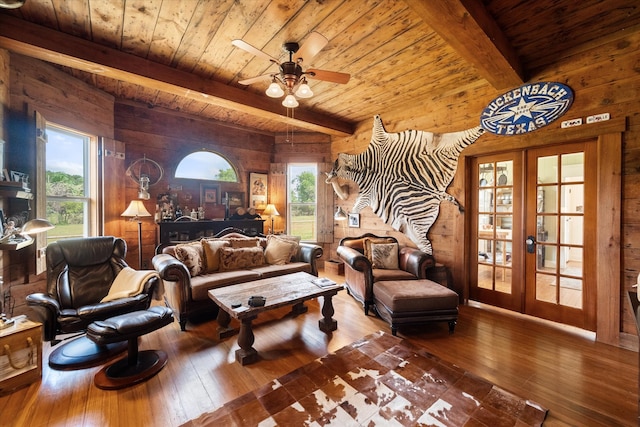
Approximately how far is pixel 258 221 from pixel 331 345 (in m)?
3.15

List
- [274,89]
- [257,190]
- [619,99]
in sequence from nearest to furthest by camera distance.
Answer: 1. [274,89]
2. [619,99]
3. [257,190]

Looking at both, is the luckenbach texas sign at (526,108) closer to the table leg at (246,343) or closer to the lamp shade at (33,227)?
the table leg at (246,343)

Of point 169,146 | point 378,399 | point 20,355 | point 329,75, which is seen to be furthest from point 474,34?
point 169,146

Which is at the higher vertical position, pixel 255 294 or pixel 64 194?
pixel 64 194

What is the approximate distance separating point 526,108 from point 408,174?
1609mm

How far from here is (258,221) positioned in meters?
5.09

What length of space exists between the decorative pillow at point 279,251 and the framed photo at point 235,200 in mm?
1469

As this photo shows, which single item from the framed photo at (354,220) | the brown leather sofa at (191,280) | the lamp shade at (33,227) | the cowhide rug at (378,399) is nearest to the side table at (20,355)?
the lamp shade at (33,227)

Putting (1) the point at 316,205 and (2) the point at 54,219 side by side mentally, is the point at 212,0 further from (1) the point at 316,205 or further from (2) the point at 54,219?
(1) the point at 316,205

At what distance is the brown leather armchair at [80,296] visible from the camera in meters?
2.05

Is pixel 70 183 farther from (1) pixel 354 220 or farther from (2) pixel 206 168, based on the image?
(1) pixel 354 220

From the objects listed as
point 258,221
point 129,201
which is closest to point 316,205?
point 258,221

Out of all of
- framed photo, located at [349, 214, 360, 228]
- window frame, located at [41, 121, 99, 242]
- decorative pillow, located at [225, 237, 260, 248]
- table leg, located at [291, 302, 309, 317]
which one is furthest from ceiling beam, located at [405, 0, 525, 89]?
window frame, located at [41, 121, 99, 242]

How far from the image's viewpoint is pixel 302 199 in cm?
554
